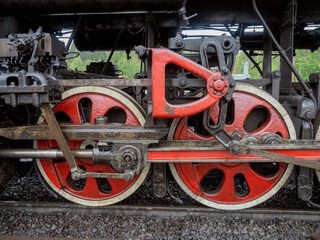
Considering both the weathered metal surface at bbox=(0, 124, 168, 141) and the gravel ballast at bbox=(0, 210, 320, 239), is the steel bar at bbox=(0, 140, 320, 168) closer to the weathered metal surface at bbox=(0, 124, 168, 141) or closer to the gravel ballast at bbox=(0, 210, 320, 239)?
the weathered metal surface at bbox=(0, 124, 168, 141)

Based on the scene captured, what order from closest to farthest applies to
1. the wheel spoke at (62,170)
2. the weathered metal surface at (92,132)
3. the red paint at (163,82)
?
the red paint at (163,82) → the weathered metal surface at (92,132) → the wheel spoke at (62,170)

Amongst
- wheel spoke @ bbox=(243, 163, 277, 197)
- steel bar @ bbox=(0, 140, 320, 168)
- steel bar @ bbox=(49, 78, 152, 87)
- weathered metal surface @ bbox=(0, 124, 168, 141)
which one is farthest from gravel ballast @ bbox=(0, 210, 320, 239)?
steel bar @ bbox=(49, 78, 152, 87)

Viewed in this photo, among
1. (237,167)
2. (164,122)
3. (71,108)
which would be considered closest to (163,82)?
(164,122)

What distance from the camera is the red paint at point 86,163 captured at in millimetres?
2406

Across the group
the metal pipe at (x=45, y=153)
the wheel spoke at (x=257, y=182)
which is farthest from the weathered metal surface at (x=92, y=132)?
the wheel spoke at (x=257, y=182)

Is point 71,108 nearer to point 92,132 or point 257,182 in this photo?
point 92,132

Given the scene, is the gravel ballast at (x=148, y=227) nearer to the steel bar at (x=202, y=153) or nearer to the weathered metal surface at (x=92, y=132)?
the steel bar at (x=202, y=153)

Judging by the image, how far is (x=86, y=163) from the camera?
8.20ft

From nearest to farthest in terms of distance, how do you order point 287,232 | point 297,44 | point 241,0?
point 287,232, point 241,0, point 297,44

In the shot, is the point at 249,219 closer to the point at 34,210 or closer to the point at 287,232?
the point at 287,232

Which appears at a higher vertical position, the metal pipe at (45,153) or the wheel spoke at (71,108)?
the wheel spoke at (71,108)

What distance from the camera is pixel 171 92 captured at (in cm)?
219

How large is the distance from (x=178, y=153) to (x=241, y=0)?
2179 mm

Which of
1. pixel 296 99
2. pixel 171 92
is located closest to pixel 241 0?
pixel 296 99
